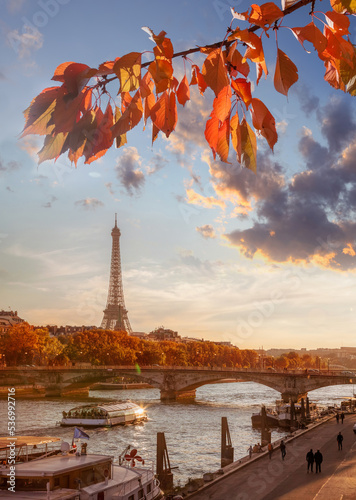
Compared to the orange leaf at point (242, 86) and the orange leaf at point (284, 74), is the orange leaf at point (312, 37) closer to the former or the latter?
the orange leaf at point (284, 74)

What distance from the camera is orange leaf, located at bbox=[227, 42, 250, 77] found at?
174 cm

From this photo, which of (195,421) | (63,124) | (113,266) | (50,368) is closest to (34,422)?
(195,421)

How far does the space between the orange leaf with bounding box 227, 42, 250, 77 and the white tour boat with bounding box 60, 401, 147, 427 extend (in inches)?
1787

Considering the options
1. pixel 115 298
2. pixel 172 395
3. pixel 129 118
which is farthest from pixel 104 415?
pixel 115 298

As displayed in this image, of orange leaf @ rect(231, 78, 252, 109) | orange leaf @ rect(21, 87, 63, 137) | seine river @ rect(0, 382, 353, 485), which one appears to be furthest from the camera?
seine river @ rect(0, 382, 353, 485)

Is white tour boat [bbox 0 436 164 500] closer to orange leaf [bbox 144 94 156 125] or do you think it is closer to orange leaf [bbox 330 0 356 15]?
orange leaf [bbox 144 94 156 125]

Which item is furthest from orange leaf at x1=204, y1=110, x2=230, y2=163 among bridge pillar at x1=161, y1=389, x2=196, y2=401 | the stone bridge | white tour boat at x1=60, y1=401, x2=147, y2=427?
bridge pillar at x1=161, y1=389, x2=196, y2=401

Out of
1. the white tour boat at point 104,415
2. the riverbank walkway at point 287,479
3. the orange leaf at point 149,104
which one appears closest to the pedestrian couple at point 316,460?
the riverbank walkway at point 287,479

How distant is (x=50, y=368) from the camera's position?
75.3 metres

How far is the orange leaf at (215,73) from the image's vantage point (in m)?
1.63

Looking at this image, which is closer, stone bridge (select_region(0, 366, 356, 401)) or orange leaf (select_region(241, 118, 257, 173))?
orange leaf (select_region(241, 118, 257, 173))

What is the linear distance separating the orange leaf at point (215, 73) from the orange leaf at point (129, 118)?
27cm

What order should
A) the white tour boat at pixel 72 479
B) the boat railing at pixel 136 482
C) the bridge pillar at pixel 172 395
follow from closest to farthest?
the white tour boat at pixel 72 479 → the boat railing at pixel 136 482 → the bridge pillar at pixel 172 395

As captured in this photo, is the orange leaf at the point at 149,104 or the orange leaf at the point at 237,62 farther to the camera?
the orange leaf at the point at 149,104
